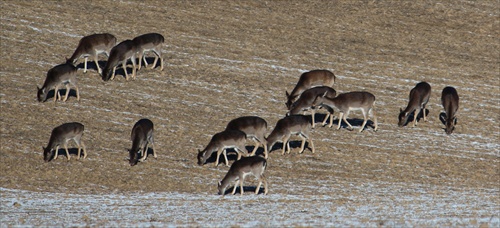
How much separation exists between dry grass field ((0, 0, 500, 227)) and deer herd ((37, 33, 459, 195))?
444 millimetres

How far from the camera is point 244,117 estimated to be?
943 inches

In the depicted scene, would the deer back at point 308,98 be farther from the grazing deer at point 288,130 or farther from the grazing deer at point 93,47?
the grazing deer at point 93,47

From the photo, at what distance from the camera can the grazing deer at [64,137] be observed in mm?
22922

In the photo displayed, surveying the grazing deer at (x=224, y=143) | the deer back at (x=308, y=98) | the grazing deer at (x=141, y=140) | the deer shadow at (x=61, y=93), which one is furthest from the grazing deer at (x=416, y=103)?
the deer shadow at (x=61, y=93)

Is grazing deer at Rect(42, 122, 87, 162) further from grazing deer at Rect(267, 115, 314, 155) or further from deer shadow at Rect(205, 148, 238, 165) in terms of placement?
grazing deer at Rect(267, 115, 314, 155)

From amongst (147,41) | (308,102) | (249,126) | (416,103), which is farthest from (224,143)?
(147,41)

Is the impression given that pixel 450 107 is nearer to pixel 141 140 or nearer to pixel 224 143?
pixel 224 143

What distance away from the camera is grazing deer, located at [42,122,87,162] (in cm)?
2292

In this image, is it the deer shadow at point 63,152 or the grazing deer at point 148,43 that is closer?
the deer shadow at point 63,152

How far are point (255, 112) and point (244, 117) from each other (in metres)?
4.36

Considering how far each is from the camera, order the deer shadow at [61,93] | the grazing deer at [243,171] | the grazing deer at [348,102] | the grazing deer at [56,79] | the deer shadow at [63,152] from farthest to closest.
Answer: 1. the deer shadow at [61,93]
2. the grazing deer at [56,79]
3. the grazing deer at [348,102]
4. the deer shadow at [63,152]
5. the grazing deer at [243,171]

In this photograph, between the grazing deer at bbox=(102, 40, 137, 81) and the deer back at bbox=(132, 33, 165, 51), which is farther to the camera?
the deer back at bbox=(132, 33, 165, 51)

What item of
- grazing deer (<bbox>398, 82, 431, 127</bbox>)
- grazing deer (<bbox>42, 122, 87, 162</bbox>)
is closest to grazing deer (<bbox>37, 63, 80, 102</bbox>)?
grazing deer (<bbox>42, 122, 87, 162</bbox>)

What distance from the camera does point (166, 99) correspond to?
29016 millimetres
